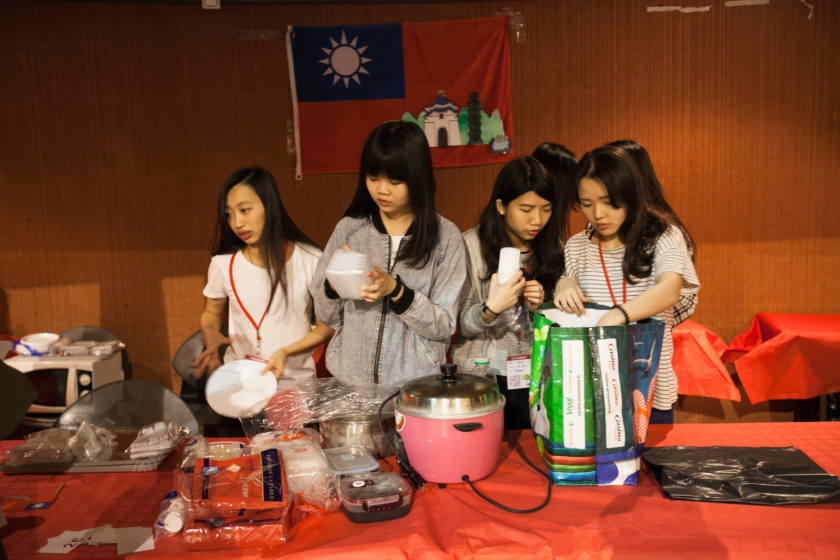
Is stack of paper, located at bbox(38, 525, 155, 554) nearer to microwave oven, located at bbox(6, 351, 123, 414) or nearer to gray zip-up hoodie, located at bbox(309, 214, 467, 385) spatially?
gray zip-up hoodie, located at bbox(309, 214, 467, 385)

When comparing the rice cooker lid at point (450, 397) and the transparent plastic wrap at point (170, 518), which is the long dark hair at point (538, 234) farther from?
the transparent plastic wrap at point (170, 518)

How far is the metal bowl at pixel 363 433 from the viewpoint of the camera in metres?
1.43

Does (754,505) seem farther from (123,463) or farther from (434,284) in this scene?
(123,463)

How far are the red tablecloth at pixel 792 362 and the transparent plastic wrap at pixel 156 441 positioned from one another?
278 centimetres

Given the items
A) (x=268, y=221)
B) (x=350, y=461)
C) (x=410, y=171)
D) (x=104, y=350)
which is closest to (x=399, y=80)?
(x=268, y=221)

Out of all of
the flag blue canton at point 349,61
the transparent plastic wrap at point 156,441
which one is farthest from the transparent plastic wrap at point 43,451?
the flag blue canton at point 349,61

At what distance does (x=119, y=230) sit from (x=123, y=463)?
8.58 feet

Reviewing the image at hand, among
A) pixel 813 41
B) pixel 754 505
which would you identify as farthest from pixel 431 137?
pixel 754 505

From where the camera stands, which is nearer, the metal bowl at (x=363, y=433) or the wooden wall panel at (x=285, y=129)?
the metal bowl at (x=363, y=433)

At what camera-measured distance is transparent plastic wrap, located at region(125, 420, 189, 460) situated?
1407 millimetres

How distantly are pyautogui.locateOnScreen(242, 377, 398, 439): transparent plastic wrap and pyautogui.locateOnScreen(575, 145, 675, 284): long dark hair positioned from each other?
0.76 metres

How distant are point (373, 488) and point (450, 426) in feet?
0.69

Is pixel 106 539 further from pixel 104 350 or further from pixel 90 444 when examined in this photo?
pixel 104 350

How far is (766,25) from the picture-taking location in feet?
11.0
